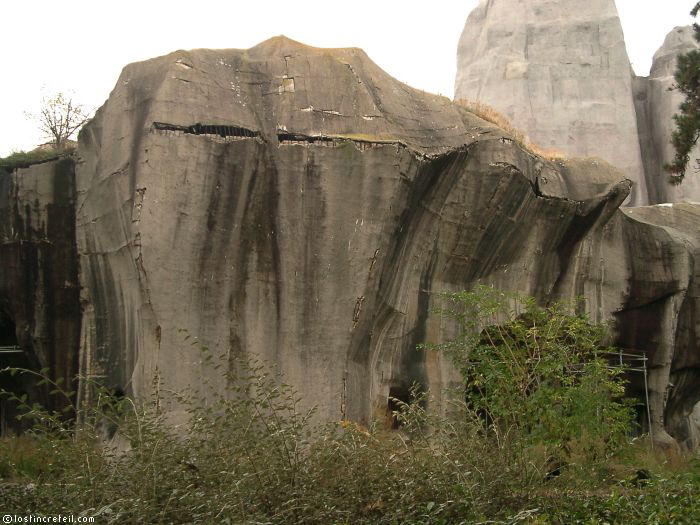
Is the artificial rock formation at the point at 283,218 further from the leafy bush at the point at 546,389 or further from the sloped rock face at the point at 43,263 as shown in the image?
the leafy bush at the point at 546,389

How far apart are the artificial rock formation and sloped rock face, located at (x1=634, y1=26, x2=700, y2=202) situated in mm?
15674

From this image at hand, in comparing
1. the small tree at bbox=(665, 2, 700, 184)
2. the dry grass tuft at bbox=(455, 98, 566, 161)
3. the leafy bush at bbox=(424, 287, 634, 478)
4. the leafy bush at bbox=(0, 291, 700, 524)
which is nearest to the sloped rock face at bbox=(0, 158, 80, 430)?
the leafy bush at bbox=(0, 291, 700, 524)

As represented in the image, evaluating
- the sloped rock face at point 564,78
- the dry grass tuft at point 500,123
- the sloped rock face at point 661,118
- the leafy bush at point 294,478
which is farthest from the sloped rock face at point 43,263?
the sloped rock face at point 661,118

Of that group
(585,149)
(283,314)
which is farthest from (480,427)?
(585,149)

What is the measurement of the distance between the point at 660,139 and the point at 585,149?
2566 millimetres

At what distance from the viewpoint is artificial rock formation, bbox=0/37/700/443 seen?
38.9ft

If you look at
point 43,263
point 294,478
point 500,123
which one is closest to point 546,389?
point 294,478

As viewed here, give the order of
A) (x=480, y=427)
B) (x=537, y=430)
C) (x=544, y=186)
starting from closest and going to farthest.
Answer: (x=480, y=427), (x=537, y=430), (x=544, y=186)

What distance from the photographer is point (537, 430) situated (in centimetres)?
1032

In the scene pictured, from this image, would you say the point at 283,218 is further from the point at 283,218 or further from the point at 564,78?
the point at 564,78

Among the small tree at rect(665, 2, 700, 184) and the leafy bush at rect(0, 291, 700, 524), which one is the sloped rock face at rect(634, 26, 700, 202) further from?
the leafy bush at rect(0, 291, 700, 524)

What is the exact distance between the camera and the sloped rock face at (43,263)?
13391 millimetres

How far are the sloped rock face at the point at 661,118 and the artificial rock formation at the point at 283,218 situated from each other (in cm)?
1567

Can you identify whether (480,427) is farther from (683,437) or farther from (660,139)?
(660,139)
